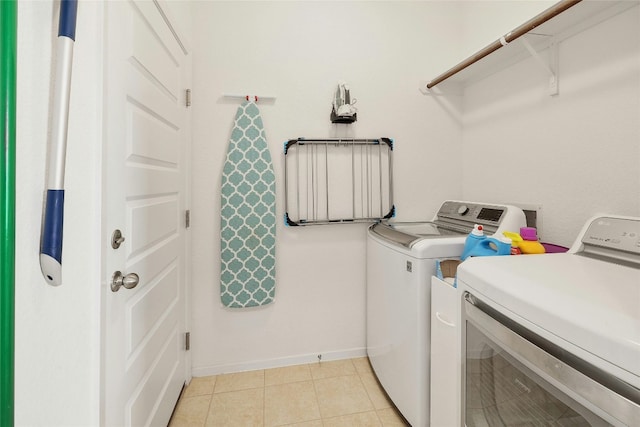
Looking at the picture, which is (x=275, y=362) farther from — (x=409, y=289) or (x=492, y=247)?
(x=492, y=247)

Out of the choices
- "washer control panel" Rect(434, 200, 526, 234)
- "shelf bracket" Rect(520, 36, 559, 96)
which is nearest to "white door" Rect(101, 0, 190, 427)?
"washer control panel" Rect(434, 200, 526, 234)

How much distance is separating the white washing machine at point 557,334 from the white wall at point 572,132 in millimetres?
315

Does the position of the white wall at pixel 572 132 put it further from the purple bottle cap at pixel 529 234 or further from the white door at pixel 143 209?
the white door at pixel 143 209

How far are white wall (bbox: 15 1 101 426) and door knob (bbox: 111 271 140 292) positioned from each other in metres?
0.08

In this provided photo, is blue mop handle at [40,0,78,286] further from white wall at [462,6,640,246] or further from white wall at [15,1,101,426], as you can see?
white wall at [462,6,640,246]

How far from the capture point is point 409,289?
4.11 ft

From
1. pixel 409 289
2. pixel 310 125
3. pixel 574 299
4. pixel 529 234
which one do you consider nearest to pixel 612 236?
pixel 529 234

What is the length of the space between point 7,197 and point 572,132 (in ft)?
6.42

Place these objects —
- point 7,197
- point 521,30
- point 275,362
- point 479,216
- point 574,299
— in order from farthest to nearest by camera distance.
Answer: point 275,362
point 479,216
point 521,30
point 574,299
point 7,197

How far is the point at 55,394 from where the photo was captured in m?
0.66

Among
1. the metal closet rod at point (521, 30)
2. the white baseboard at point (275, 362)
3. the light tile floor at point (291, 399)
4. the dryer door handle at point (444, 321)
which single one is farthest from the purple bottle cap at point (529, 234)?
the white baseboard at point (275, 362)

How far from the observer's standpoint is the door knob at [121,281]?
83cm

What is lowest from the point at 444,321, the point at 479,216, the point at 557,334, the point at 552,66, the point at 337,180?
the point at 444,321

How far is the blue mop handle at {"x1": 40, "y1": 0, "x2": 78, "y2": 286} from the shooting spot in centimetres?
55
